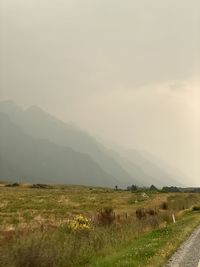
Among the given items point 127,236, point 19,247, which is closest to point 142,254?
point 19,247

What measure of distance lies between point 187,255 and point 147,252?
5.25 feet

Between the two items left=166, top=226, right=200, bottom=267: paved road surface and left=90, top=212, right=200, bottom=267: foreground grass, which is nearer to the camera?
left=166, top=226, right=200, bottom=267: paved road surface

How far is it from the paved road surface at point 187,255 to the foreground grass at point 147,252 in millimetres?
282

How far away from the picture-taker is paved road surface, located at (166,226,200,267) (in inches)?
639

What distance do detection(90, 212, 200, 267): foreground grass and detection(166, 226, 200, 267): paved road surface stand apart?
28 centimetres

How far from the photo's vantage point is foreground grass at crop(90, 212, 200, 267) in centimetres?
1638

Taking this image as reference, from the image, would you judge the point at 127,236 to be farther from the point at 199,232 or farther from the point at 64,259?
the point at 64,259

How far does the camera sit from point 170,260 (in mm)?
17250

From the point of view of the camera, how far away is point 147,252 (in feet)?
61.6

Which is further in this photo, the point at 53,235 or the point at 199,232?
the point at 199,232

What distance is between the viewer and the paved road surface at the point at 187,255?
16236 millimetres

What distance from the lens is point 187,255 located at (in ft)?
61.4

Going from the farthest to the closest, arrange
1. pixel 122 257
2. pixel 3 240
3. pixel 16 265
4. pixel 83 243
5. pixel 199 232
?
pixel 199 232
pixel 83 243
pixel 3 240
pixel 122 257
pixel 16 265

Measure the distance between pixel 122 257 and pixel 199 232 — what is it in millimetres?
12947
